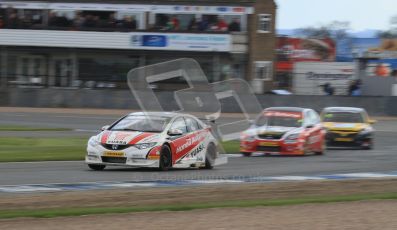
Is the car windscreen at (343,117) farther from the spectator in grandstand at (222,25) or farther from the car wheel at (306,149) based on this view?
the spectator in grandstand at (222,25)

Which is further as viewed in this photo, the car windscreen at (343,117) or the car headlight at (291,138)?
the car windscreen at (343,117)

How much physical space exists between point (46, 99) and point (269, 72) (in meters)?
14.1

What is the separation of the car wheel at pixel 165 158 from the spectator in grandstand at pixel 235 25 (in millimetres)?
29142

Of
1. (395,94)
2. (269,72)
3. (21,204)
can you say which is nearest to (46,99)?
(269,72)

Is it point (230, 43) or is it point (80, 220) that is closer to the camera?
point (80, 220)

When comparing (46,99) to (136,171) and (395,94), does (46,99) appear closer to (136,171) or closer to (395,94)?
(395,94)

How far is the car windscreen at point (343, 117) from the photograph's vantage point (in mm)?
24719

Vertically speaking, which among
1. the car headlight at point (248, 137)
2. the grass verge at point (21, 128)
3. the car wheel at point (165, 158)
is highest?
the car wheel at point (165, 158)

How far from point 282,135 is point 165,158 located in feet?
19.0

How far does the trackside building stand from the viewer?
42.9 m

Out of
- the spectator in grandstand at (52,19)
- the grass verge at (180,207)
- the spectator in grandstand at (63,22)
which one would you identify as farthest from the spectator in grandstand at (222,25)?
the grass verge at (180,207)

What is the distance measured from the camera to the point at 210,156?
54.7 ft

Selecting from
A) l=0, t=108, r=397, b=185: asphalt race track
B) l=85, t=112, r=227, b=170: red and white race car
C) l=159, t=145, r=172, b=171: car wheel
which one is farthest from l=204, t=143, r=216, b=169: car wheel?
l=159, t=145, r=172, b=171: car wheel

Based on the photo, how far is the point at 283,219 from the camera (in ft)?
30.5
